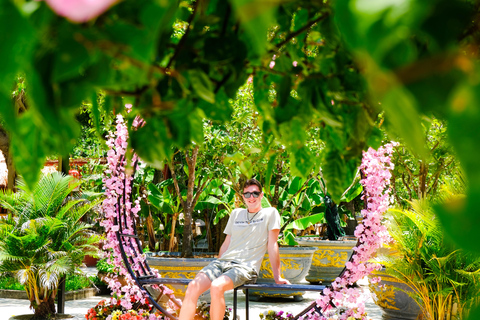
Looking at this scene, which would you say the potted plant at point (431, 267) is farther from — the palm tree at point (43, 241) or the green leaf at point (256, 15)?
the green leaf at point (256, 15)

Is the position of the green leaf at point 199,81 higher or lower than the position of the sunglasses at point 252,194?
lower

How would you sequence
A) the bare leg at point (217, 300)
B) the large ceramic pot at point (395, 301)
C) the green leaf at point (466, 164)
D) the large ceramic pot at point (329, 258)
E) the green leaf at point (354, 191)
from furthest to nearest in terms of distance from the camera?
the green leaf at point (354, 191)
the large ceramic pot at point (329, 258)
the large ceramic pot at point (395, 301)
the bare leg at point (217, 300)
the green leaf at point (466, 164)

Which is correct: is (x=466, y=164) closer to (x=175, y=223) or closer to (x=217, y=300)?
(x=217, y=300)

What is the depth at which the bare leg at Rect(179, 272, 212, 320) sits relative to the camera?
14.5ft

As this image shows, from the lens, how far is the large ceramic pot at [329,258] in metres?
9.21

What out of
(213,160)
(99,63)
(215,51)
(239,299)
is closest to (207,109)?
(215,51)

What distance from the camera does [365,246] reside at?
4156 millimetres

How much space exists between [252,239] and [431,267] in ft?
6.18

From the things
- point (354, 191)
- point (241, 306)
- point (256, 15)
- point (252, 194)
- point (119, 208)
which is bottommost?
point (241, 306)

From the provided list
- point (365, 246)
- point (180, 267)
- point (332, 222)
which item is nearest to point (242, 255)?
point (365, 246)

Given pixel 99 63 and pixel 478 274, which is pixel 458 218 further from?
pixel 478 274

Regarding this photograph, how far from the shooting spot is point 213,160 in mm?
7070

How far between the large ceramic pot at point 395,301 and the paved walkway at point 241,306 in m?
1.11

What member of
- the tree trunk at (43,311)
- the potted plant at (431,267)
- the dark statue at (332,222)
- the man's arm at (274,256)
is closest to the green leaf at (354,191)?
the dark statue at (332,222)
